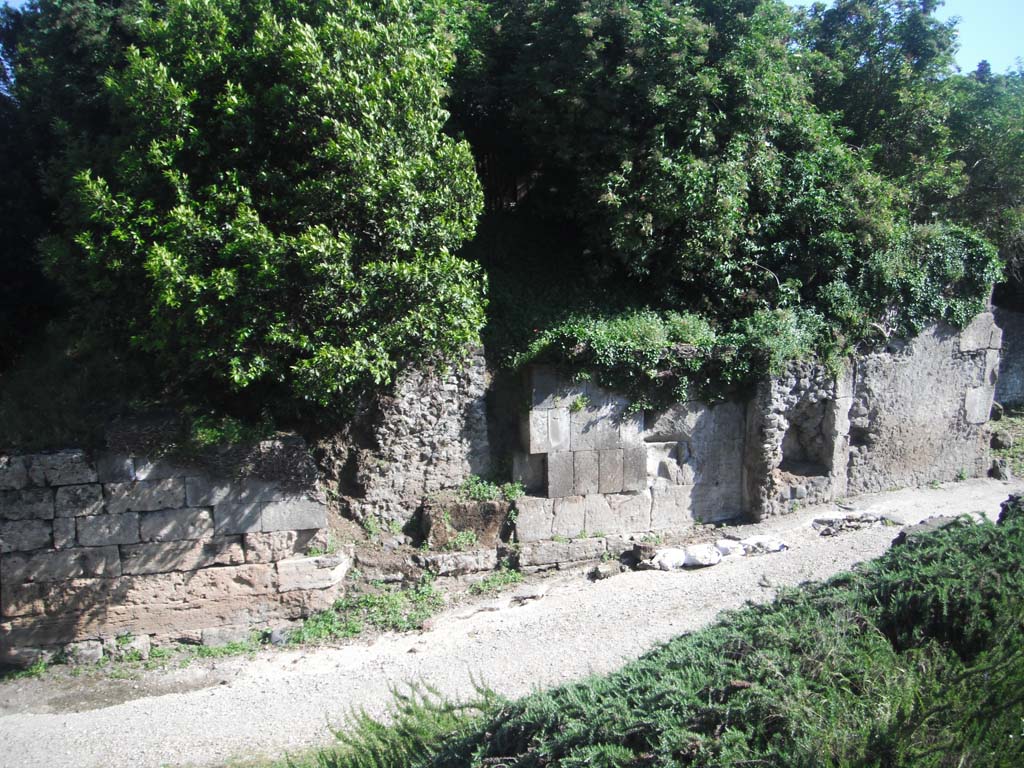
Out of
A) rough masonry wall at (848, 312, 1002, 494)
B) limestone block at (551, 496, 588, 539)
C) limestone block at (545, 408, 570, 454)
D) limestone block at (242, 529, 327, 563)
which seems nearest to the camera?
limestone block at (242, 529, 327, 563)

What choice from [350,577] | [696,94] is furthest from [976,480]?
[350,577]

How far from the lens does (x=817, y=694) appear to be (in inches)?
137

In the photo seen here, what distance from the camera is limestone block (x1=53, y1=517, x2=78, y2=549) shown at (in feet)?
24.4

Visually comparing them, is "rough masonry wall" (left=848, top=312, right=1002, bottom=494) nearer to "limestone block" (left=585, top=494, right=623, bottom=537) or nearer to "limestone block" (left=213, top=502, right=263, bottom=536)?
"limestone block" (left=585, top=494, right=623, bottom=537)

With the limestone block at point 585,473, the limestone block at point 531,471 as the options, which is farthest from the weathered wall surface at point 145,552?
the limestone block at point 585,473

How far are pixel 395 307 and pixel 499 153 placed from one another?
5.71 meters

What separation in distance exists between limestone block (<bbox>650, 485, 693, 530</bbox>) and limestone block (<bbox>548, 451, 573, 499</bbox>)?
126cm

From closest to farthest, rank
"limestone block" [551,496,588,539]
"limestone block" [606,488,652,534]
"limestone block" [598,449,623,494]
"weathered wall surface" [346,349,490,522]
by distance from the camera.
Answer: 1. "weathered wall surface" [346,349,490,522]
2. "limestone block" [551,496,588,539]
3. "limestone block" [598,449,623,494]
4. "limestone block" [606,488,652,534]

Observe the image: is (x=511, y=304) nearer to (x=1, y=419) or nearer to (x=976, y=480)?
(x=1, y=419)

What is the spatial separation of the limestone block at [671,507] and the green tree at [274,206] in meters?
3.62

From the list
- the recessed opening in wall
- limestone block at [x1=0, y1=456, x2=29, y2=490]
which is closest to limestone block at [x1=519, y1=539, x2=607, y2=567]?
the recessed opening in wall

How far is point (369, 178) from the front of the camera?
7.35 metres

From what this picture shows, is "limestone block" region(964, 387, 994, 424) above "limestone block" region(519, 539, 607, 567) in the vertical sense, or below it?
above

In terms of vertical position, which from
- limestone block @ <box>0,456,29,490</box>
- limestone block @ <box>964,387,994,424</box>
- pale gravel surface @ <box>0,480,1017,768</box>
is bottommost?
pale gravel surface @ <box>0,480,1017,768</box>
